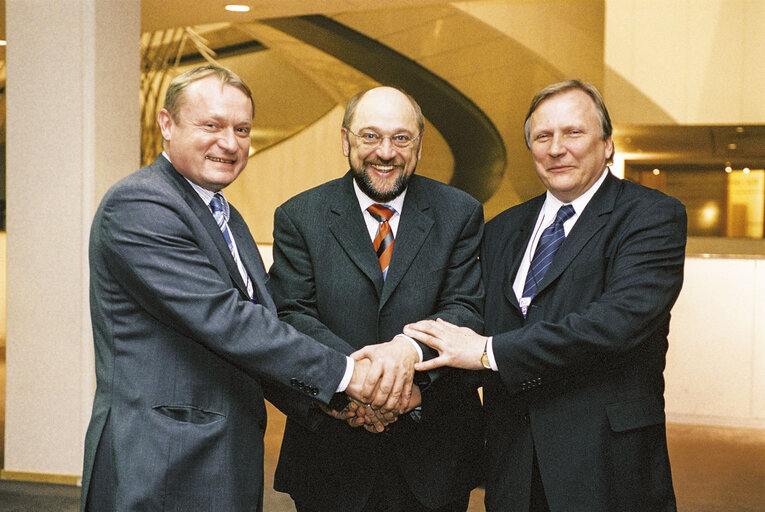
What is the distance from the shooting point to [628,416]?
203cm

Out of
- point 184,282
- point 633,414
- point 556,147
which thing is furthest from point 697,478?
point 184,282

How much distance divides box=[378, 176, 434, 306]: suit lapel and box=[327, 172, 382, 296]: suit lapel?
0.09ft

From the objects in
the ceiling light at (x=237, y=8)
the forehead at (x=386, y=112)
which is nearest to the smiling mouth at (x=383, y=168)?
the forehead at (x=386, y=112)

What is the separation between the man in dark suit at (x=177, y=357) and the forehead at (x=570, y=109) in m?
0.93

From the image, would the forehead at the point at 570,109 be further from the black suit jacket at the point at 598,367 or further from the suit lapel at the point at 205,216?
the suit lapel at the point at 205,216

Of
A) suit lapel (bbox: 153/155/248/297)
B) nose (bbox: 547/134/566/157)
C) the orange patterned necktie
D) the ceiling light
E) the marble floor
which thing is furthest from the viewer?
the ceiling light

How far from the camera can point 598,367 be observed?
2080mm

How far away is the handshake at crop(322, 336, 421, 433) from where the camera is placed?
205 cm

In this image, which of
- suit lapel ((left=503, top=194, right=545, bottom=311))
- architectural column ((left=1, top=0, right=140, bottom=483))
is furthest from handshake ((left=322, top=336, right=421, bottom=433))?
architectural column ((left=1, top=0, right=140, bottom=483))

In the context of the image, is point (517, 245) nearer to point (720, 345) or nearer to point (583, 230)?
point (583, 230)

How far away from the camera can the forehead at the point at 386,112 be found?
2.25 metres

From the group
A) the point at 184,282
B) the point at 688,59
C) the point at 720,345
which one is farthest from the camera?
the point at 688,59

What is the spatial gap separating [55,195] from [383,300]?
2.63 metres

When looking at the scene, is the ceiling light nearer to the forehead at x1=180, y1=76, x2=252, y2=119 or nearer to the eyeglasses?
the eyeglasses
